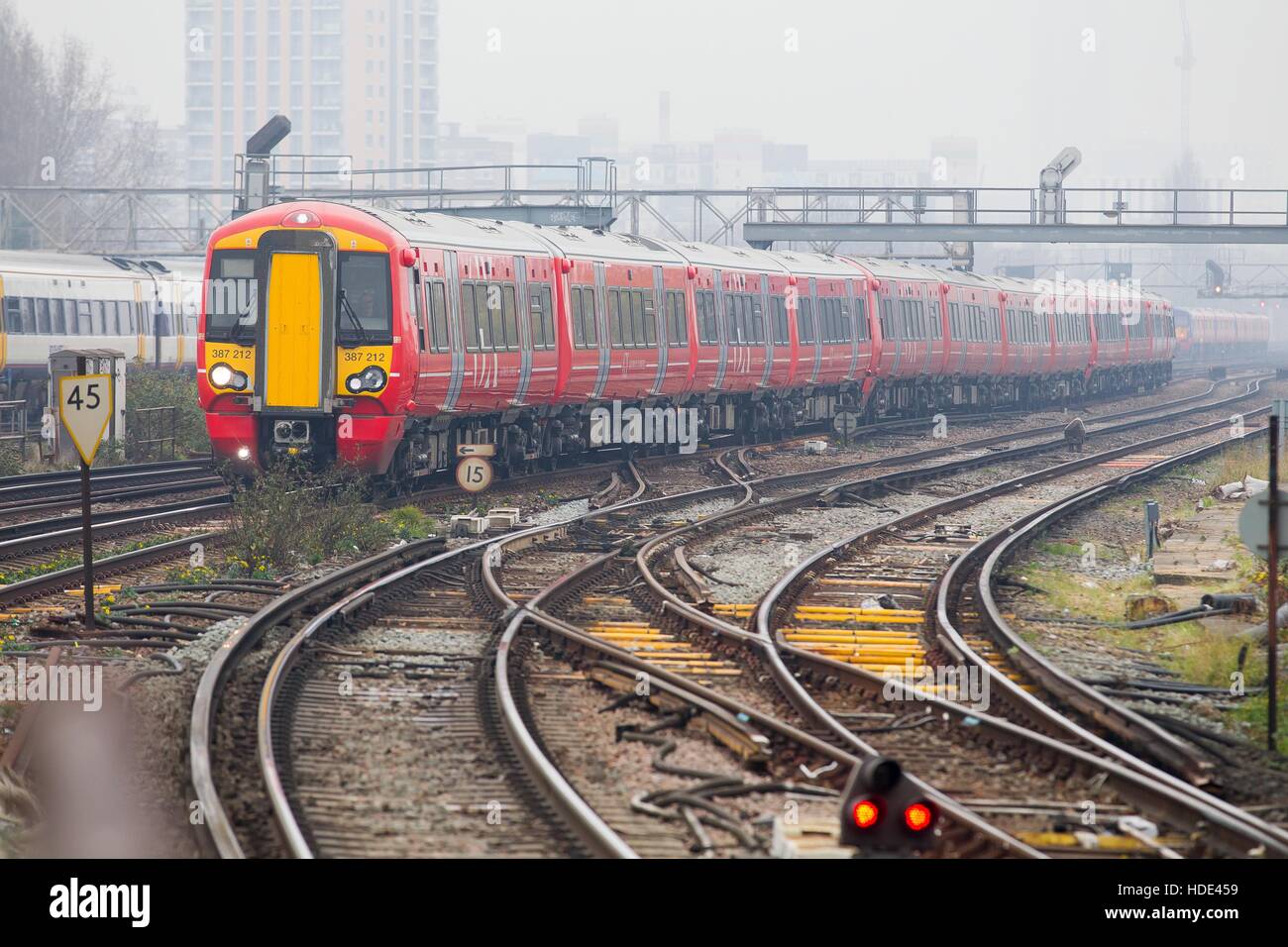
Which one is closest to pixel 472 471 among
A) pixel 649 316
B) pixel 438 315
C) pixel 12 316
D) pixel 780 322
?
pixel 438 315

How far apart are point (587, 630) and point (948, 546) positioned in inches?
262

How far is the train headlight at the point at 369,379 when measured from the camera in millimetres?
18484

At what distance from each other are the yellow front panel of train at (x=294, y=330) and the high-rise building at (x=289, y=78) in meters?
163

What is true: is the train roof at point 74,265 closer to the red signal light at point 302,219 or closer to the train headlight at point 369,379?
the red signal light at point 302,219

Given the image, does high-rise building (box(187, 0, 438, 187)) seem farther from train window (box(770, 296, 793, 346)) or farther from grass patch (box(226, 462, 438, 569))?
grass patch (box(226, 462, 438, 569))

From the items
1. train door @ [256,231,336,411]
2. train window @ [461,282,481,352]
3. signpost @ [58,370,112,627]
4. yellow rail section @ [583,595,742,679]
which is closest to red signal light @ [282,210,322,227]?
train door @ [256,231,336,411]

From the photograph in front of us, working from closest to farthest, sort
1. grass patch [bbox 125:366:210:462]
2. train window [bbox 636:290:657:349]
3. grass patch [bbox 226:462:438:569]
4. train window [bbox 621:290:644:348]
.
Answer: grass patch [bbox 226:462:438:569] → train window [bbox 621:290:644:348] → train window [bbox 636:290:657:349] → grass patch [bbox 125:366:210:462]

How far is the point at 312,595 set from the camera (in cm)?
1312

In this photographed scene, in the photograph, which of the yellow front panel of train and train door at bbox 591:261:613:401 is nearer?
the yellow front panel of train

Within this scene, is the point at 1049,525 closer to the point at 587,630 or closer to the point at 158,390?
the point at 587,630

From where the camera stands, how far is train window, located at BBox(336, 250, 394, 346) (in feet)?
60.7

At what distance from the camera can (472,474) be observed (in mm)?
21609

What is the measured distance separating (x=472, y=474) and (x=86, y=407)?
9267 mm

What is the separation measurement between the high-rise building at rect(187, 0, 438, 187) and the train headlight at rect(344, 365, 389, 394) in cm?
16340
